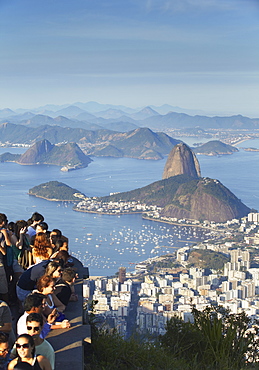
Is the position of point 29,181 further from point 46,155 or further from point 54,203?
point 46,155

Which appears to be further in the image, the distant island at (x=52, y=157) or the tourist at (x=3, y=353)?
the distant island at (x=52, y=157)

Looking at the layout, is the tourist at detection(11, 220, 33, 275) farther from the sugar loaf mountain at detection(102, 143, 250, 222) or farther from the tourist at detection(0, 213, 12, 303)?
the sugar loaf mountain at detection(102, 143, 250, 222)

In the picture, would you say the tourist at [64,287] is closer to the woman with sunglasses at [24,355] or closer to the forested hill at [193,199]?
the woman with sunglasses at [24,355]

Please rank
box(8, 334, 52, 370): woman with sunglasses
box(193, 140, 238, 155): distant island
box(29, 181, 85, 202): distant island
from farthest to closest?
box(193, 140, 238, 155): distant island, box(29, 181, 85, 202): distant island, box(8, 334, 52, 370): woman with sunglasses

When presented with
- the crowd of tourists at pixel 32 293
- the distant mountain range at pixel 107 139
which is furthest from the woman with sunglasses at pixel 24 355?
the distant mountain range at pixel 107 139

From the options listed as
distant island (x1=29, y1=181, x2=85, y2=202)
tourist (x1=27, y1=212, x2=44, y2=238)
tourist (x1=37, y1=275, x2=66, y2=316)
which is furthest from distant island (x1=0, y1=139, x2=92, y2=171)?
tourist (x1=37, y1=275, x2=66, y2=316)

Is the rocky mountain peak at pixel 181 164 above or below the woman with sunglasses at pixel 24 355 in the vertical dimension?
below

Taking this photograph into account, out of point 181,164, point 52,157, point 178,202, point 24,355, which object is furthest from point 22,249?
point 52,157
